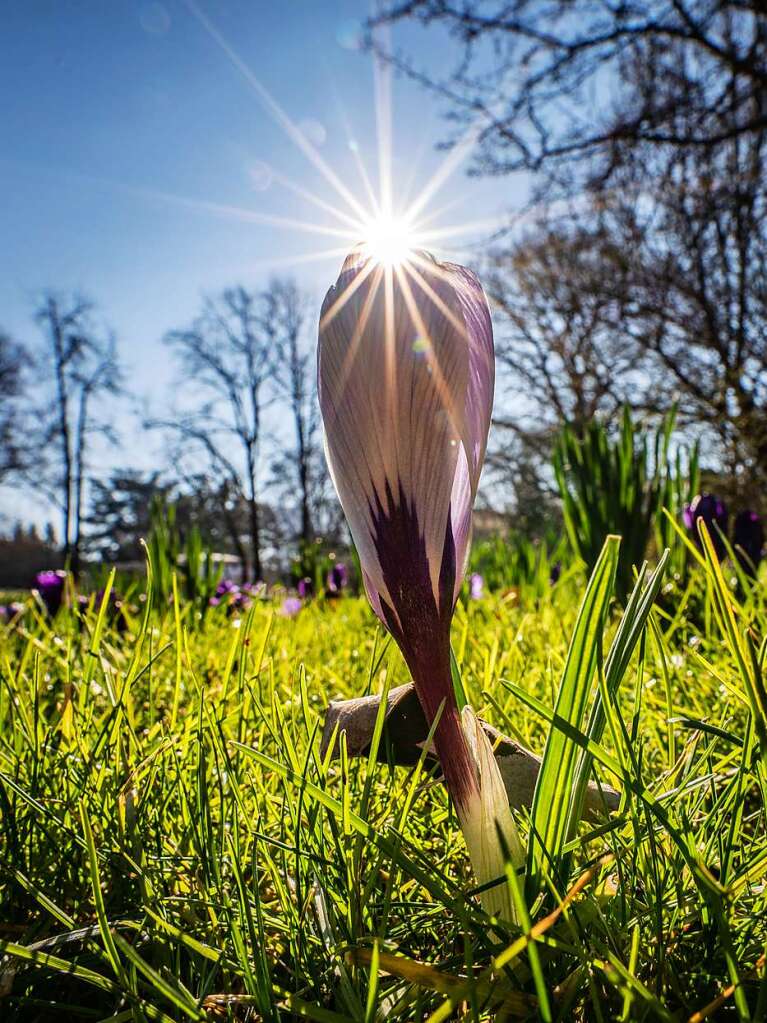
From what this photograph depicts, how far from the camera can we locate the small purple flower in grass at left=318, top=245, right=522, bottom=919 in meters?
0.48

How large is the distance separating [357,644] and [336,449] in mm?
1453

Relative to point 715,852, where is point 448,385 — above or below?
above

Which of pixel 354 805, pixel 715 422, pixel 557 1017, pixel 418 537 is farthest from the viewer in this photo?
pixel 715 422

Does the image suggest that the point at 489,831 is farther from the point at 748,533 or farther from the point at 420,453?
the point at 748,533

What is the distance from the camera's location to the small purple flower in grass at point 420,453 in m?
0.48

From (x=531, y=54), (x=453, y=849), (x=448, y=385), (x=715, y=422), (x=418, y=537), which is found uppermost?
(x=531, y=54)

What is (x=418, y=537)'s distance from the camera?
0.53 meters

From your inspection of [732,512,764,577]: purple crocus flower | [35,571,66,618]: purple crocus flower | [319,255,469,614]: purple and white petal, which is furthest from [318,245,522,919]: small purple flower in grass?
[35,571,66,618]: purple crocus flower

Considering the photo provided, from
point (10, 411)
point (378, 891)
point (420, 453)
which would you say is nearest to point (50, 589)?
point (378, 891)

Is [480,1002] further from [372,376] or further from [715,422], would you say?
[715,422]

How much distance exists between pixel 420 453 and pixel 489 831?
0.27 m

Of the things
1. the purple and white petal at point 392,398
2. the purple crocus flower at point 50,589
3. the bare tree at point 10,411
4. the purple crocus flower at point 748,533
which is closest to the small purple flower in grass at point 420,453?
the purple and white petal at point 392,398

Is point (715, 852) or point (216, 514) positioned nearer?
point (715, 852)

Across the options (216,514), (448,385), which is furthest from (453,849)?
(216,514)
